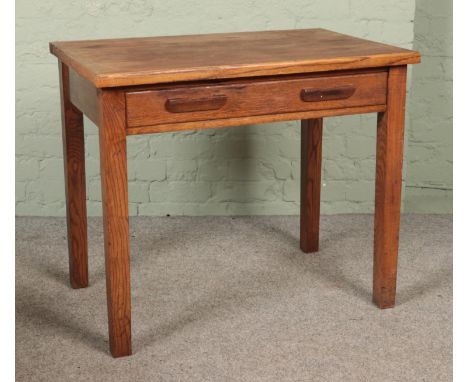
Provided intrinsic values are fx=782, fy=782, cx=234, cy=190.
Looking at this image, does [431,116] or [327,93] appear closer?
[327,93]

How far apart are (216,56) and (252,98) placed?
0.60 ft

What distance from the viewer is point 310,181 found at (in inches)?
114

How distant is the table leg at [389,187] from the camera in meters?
2.32

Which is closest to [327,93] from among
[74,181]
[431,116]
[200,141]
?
[74,181]

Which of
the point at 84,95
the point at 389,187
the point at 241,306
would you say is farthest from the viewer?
the point at 241,306

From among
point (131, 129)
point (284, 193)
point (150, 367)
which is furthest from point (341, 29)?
point (150, 367)

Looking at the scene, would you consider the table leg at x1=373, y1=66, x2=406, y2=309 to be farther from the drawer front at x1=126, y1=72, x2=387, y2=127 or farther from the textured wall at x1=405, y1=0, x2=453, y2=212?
the textured wall at x1=405, y1=0, x2=453, y2=212

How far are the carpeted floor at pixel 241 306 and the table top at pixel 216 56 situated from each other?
79 cm

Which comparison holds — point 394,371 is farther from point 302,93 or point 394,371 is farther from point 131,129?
point 131,129

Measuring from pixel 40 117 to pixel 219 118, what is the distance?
1394 millimetres

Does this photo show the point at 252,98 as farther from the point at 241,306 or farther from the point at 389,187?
the point at 241,306

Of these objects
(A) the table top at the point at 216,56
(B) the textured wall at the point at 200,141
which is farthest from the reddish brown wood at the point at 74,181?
(B) the textured wall at the point at 200,141

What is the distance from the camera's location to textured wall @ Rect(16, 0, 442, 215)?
3189 mm

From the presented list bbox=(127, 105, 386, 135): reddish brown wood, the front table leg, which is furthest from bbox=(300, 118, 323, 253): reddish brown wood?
the front table leg
